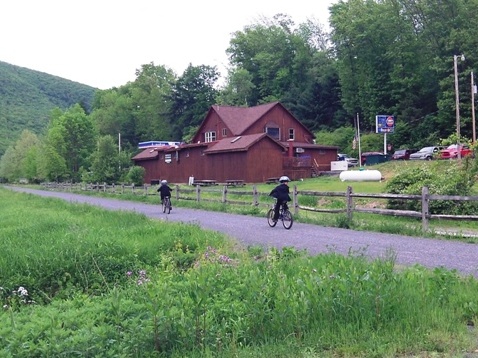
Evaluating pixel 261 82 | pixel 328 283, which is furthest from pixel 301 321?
pixel 261 82

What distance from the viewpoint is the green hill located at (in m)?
145

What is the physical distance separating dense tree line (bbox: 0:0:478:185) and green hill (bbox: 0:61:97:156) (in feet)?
174

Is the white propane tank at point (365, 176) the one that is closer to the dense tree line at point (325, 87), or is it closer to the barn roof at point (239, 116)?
the dense tree line at point (325, 87)

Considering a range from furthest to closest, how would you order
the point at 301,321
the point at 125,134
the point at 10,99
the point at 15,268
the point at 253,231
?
the point at 10,99, the point at 125,134, the point at 253,231, the point at 15,268, the point at 301,321

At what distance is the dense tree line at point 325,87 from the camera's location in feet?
184

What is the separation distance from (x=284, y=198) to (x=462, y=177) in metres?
5.90

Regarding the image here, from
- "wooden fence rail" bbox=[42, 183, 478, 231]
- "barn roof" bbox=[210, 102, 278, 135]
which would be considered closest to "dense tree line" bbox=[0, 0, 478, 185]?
"barn roof" bbox=[210, 102, 278, 135]

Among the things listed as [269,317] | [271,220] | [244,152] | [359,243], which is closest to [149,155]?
[244,152]

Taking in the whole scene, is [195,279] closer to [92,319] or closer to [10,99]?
[92,319]

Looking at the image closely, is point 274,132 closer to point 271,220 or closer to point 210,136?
point 210,136

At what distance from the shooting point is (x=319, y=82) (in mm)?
76625

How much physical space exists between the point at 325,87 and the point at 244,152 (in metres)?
37.8

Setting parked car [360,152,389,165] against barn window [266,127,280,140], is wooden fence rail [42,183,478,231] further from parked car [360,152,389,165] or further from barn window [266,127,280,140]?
parked car [360,152,389,165]

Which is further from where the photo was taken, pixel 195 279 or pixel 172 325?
pixel 195 279
